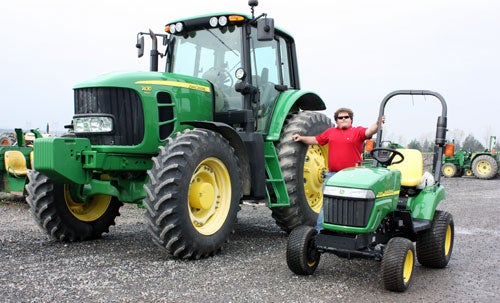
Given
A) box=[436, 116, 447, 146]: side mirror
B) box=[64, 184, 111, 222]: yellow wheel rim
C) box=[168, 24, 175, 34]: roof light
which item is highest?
box=[168, 24, 175, 34]: roof light

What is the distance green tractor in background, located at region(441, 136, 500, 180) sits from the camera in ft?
71.5

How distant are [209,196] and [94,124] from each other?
150cm

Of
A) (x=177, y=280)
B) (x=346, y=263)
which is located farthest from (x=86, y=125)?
(x=346, y=263)

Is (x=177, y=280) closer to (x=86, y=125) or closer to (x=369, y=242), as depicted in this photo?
(x=369, y=242)

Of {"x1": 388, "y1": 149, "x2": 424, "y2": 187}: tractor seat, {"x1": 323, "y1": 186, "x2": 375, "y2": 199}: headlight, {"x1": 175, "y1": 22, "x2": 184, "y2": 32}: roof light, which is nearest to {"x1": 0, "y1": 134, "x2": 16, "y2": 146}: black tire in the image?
{"x1": 175, "y1": 22, "x2": 184, "y2": 32}: roof light

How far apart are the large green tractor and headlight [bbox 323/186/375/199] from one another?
142cm

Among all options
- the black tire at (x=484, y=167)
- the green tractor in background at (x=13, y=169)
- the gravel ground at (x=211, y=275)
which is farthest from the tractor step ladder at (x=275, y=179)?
the black tire at (x=484, y=167)

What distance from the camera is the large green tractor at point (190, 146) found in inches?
202

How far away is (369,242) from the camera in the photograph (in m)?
4.55

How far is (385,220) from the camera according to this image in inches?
192

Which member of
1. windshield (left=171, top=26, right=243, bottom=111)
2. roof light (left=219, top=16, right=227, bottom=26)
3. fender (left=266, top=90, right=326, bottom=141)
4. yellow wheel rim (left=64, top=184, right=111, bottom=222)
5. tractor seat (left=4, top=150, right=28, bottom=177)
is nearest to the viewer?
yellow wheel rim (left=64, top=184, right=111, bottom=222)

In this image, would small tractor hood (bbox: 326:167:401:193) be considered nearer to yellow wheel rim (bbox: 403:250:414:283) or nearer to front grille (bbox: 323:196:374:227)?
front grille (bbox: 323:196:374:227)

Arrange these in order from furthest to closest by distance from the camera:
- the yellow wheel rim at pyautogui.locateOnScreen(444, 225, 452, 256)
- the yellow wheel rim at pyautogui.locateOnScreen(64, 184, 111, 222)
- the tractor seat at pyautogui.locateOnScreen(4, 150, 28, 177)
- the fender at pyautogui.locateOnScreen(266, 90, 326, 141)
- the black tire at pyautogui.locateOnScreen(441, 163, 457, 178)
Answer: the black tire at pyautogui.locateOnScreen(441, 163, 457, 178), the tractor seat at pyautogui.locateOnScreen(4, 150, 28, 177), the fender at pyautogui.locateOnScreen(266, 90, 326, 141), the yellow wheel rim at pyautogui.locateOnScreen(64, 184, 111, 222), the yellow wheel rim at pyautogui.locateOnScreen(444, 225, 452, 256)

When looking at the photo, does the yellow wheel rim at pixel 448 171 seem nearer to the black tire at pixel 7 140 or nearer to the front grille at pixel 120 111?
the black tire at pixel 7 140
